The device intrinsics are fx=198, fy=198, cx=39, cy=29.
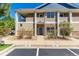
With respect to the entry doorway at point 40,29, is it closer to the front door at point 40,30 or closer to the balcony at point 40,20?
the front door at point 40,30

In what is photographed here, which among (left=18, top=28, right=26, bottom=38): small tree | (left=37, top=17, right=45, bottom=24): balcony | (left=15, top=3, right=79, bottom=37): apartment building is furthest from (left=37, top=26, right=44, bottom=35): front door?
(left=18, top=28, right=26, bottom=38): small tree

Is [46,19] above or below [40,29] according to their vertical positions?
above

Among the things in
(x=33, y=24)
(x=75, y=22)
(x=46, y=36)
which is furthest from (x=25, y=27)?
(x=75, y=22)

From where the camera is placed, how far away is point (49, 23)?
88.7 feet

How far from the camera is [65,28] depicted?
25359mm

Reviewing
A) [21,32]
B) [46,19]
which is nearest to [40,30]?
[46,19]

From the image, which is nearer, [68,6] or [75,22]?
[75,22]

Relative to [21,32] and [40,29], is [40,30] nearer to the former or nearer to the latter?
[40,29]

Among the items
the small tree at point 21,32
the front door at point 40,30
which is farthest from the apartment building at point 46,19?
the small tree at point 21,32

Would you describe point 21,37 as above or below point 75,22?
below

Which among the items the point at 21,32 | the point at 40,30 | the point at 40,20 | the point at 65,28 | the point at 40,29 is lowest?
the point at 21,32

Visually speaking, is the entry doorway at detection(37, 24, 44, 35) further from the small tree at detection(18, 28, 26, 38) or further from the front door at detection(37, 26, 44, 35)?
the small tree at detection(18, 28, 26, 38)

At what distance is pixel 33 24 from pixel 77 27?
5940mm

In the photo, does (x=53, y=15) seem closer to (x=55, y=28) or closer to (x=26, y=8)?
(x=55, y=28)
